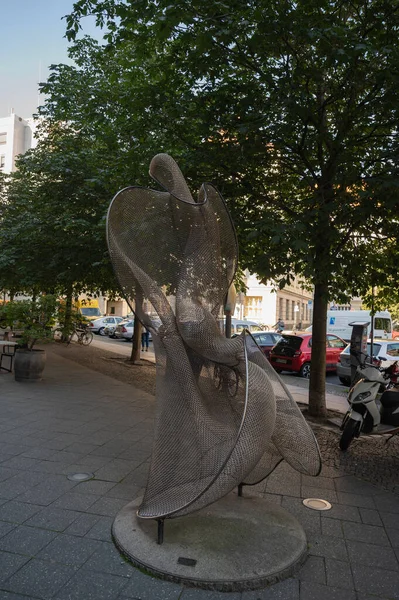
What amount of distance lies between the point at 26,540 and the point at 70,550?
0.38 m

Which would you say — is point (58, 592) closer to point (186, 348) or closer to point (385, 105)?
point (186, 348)

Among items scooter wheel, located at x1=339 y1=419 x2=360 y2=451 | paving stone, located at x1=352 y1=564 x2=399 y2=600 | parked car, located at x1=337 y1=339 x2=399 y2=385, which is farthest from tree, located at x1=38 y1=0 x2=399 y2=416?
parked car, located at x1=337 y1=339 x2=399 y2=385

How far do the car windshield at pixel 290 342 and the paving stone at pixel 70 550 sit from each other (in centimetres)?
1463

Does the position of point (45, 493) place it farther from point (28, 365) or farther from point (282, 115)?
point (28, 365)

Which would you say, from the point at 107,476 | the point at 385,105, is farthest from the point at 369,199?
the point at 107,476

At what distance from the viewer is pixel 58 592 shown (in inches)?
122

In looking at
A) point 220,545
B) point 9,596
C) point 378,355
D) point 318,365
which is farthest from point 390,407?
point 378,355

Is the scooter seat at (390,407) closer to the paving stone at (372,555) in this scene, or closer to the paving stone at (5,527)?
the paving stone at (372,555)

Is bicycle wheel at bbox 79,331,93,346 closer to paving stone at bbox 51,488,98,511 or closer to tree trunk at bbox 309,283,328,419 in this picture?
tree trunk at bbox 309,283,328,419

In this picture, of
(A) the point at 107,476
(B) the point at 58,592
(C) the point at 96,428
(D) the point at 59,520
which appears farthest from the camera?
(C) the point at 96,428

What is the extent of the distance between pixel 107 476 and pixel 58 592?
7.38 ft

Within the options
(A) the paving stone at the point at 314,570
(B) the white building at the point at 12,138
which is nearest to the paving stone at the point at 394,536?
(A) the paving stone at the point at 314,570

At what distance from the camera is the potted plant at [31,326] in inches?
451

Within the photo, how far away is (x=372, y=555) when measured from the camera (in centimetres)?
379
